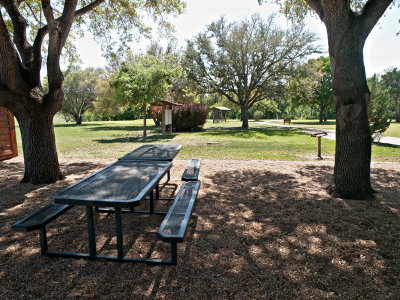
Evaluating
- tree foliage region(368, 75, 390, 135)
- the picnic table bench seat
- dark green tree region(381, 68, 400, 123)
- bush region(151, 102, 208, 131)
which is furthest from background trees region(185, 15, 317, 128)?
dark green tree region(381, 68, 400, 123)

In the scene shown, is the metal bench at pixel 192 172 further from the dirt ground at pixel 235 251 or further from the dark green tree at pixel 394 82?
the dark green tree at pixel 394 82

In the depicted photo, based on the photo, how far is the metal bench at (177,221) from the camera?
2.23 metres

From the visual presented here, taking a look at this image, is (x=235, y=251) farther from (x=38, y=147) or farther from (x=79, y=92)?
(x=79, y=92)

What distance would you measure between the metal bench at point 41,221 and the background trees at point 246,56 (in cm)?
2281

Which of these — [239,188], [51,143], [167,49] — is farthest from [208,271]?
[167,49]

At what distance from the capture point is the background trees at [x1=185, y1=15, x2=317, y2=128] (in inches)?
899

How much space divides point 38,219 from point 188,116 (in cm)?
1785

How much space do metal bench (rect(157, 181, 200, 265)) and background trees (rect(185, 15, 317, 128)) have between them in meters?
22.0

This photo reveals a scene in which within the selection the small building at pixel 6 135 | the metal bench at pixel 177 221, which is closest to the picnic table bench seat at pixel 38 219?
the metal bench at pixel 177 221

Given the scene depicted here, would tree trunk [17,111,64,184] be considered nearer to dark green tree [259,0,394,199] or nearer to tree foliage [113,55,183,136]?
dark green tree [259,0,394,199]

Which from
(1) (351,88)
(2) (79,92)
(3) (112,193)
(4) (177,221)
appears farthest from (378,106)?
(2) (79,92)

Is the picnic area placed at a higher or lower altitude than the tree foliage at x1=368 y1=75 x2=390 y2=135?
lower

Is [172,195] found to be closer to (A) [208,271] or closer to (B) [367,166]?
(A) [208,271]

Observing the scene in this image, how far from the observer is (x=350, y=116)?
4.19 metres
